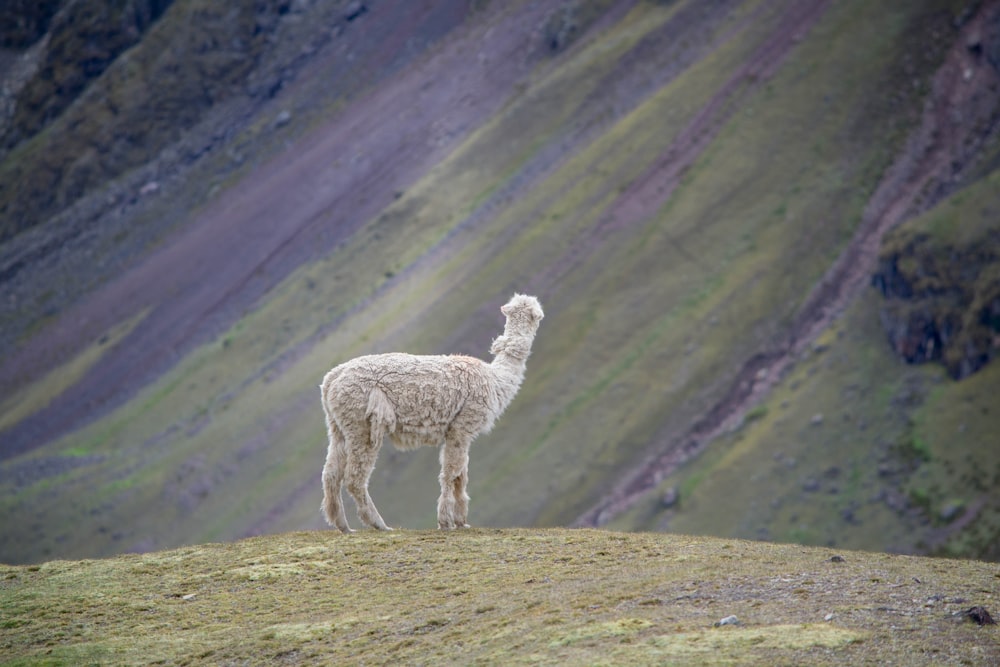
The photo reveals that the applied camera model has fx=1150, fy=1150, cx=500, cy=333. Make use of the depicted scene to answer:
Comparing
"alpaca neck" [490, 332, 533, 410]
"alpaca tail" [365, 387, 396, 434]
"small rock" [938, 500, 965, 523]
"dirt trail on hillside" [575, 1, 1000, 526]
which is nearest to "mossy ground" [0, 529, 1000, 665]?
"alpaca tail" [365, 387, 396, 434]

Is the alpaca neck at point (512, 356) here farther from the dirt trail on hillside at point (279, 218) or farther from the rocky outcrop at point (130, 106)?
the rocky outcrop at point (130, 106)

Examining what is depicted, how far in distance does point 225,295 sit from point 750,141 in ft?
219

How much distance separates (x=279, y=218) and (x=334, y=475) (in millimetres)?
132423

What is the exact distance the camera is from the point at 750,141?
400ft

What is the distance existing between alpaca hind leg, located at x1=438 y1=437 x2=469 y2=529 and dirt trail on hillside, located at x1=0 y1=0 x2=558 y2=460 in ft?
381

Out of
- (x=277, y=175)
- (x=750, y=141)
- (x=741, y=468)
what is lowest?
(x=741, y=468)

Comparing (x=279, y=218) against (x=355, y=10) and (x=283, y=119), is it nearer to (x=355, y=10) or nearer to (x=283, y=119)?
(x=283, y=119)

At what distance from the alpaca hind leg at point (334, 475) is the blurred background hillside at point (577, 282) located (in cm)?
7042

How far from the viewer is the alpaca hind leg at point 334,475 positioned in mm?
23359

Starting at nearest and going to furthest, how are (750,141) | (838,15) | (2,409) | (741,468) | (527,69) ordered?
(741,468), (750,141), (838,15), (2,409), (527,69)

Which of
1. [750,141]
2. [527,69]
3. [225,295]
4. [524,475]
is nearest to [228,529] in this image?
[524,475]

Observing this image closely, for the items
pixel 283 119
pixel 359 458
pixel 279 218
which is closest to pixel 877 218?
pixel 279 218

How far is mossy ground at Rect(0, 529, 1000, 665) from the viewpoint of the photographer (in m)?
16.6

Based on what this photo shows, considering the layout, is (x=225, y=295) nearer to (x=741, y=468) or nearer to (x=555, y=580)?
(x=741, y=468)
